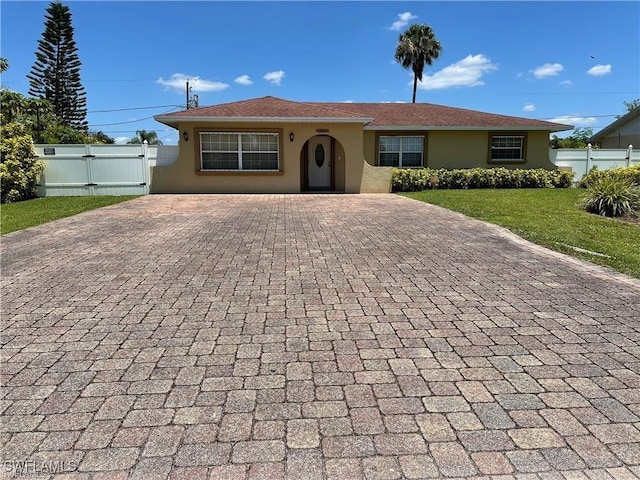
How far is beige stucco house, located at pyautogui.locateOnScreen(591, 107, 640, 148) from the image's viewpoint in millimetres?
27234

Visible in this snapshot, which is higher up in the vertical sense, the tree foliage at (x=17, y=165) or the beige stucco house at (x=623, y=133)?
the beige stucco house at (x=623, y=133)

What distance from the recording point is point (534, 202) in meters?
14.5

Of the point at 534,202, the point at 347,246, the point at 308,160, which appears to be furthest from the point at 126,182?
the point at 534,202

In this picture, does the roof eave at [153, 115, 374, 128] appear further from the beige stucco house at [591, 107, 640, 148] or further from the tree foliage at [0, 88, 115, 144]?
the beige stucco house at [591, 107, 640, 148]

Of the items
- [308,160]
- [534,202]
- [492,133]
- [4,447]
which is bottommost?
[4,447]

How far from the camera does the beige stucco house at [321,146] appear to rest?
1770cm

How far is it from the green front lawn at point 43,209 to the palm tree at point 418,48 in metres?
28.3

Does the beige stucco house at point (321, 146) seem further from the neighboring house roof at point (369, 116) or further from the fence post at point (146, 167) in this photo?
the fence post at point (146, 167)

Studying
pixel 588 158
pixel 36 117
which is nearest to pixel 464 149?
pixel 588 158

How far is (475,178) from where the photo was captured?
19469 mm

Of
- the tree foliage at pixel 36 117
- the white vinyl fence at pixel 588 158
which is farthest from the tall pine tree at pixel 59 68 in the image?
the white vinyl fence at pixel 588 158

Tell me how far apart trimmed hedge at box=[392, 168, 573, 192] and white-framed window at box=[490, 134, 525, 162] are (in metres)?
1.30

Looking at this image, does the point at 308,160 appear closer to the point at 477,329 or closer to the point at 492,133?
the point at 492,133

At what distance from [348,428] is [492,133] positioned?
68.3 feet
